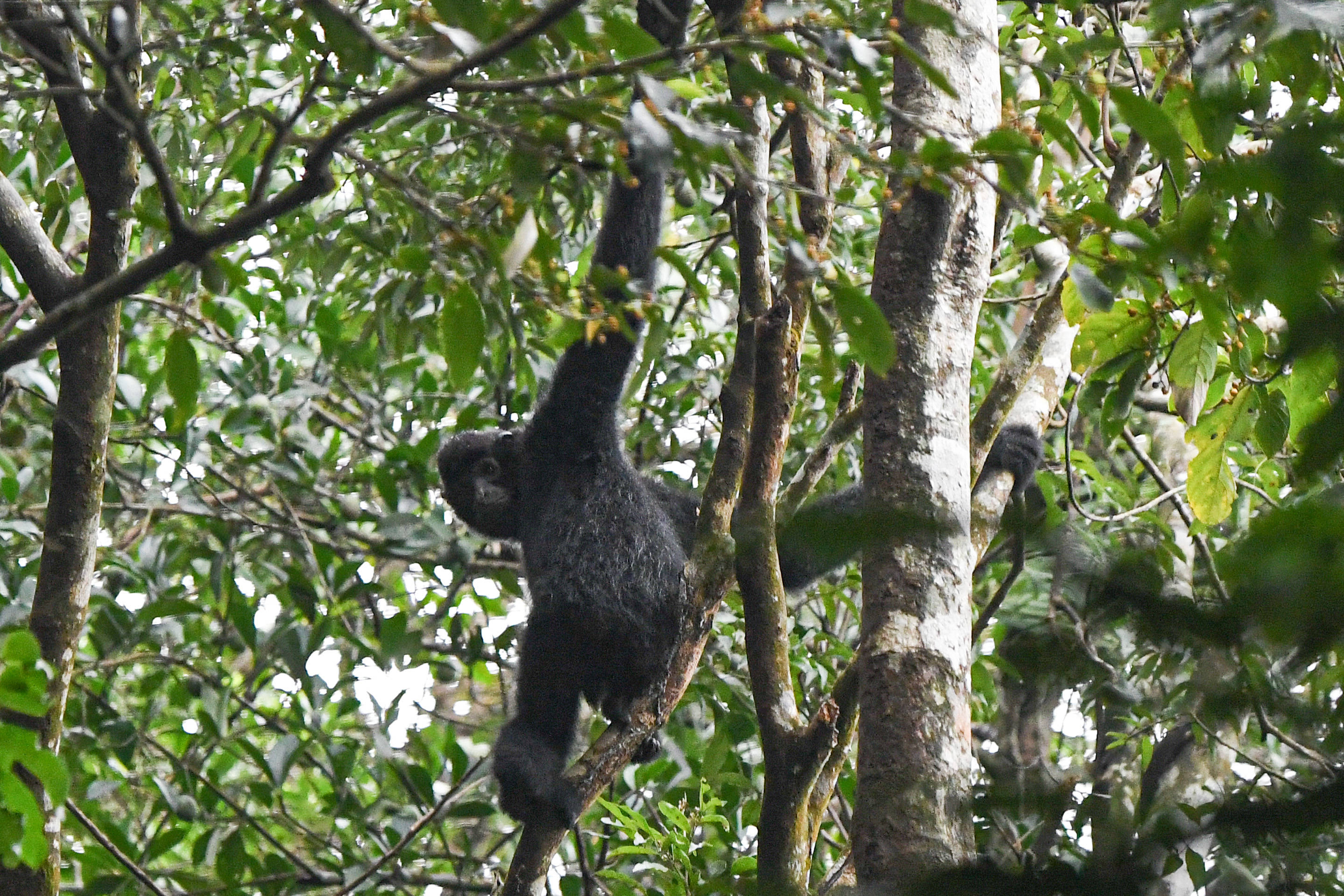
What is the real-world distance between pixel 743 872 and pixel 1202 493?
2.36m

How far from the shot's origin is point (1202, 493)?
15.9ft

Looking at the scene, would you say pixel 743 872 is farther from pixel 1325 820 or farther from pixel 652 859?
pixel 1325 820

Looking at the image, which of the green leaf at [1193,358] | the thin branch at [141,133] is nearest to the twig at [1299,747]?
the thin branch at [141,133]

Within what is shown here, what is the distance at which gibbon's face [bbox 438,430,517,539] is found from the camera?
6.92m

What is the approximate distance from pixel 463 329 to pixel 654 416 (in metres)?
5.57

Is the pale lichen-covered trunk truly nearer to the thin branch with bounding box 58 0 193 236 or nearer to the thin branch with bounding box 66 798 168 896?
the thin branch with bounding box 58 0 193 236

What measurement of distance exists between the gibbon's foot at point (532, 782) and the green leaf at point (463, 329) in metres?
2.15

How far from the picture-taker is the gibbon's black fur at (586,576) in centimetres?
565

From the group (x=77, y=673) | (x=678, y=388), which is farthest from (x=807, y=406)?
(x=77, y=673)

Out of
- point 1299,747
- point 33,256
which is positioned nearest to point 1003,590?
point 1299,747

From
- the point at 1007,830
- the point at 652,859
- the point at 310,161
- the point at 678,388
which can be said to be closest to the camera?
the point at 1007,830

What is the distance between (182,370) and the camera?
10.2ft

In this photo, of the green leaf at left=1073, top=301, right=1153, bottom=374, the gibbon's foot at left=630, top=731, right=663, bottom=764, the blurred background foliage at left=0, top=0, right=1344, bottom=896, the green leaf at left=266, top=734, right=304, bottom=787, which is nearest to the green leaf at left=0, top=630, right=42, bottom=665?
the blurred background foliage at left=0, top=0, right=1344, bottom=896

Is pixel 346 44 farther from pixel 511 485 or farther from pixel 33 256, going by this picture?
pixel 511 485
